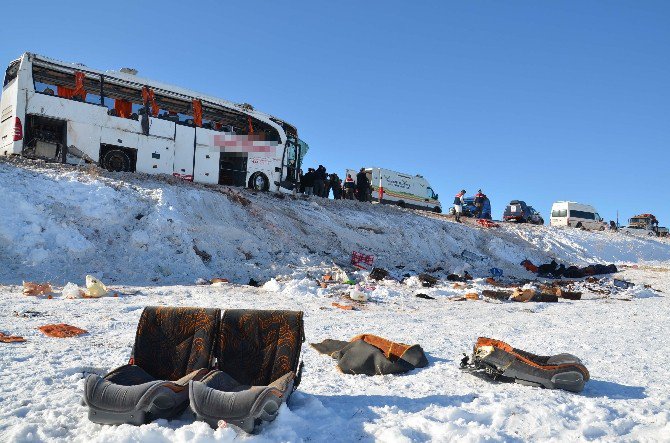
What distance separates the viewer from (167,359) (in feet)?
13.9

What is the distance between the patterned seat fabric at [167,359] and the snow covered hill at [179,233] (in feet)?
24.4

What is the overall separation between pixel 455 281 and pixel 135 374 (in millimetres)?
11967

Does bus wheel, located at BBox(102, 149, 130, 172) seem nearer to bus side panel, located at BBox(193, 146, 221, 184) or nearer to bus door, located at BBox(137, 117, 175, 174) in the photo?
bus door, located at BBox(137, 117, 175, 174)

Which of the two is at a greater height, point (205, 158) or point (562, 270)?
point (205, 158)

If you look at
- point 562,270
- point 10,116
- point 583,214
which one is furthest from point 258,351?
point 583,214

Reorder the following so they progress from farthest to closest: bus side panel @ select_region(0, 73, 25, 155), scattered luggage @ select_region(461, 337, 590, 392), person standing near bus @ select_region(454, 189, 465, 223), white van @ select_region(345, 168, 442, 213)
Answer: white van @ select_region(345, 168, 442, 213)
person standing near bus @ select_region(454, 189, 465, 223)
bus side panel @ select_region(0, 73, 25, 155)
scattered luggage @ select_region(461, 337, 590, 392)

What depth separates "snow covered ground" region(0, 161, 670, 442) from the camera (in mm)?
3793

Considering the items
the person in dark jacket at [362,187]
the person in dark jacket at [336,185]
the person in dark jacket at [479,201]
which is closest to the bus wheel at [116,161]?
the person in dark jacket at [336,185]

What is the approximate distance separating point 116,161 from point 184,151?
2.31 m

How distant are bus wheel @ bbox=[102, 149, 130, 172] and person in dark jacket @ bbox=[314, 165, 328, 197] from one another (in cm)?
869

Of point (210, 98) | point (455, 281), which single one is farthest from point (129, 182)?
point (455, 281)

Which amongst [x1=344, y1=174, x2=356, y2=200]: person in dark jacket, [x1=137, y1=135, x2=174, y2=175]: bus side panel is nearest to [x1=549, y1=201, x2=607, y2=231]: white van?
[x1=344, y1=174, x2=356, y2=200]: person in dark jacket

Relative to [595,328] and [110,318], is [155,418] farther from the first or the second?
[595,328]

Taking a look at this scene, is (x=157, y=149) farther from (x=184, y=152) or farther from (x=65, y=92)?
(x=65, y=92)
